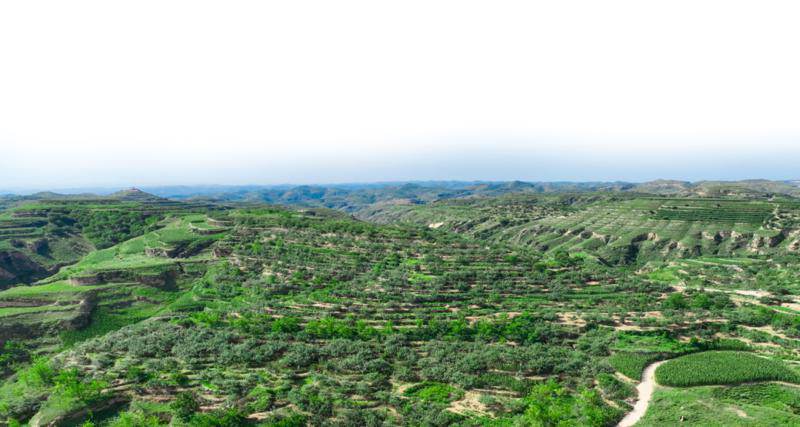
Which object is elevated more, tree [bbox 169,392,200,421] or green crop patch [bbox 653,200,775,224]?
green crop patch [bbox 653,200,775,224]

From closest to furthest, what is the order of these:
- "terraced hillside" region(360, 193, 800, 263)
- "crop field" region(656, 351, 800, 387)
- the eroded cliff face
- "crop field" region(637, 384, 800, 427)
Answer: "crop field" region(637, 384, 800, 427) → "crop field" region(656, 351, 800, 387) → the eroded cliff face → "terraced hillside" region(360, 193, 800, 263)

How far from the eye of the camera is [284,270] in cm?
6981

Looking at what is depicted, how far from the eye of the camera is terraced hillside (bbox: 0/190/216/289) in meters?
91.2

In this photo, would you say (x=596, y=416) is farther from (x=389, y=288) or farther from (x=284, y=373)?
(x=389, y=288)

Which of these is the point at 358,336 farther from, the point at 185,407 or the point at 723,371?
the point at 723,371

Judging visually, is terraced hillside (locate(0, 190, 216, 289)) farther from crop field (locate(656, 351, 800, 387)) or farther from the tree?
crop field (locate(656, 351, 800, 387))

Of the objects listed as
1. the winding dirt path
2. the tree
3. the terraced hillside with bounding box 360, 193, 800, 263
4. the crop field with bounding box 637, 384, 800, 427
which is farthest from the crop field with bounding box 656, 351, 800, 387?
the terraced hillside with bounding box 360, 193, 800, 263

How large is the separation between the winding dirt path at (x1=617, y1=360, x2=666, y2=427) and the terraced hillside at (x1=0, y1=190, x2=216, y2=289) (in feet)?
396

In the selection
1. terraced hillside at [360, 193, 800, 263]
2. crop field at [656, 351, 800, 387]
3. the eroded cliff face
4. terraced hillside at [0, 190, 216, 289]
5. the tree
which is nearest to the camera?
the tree

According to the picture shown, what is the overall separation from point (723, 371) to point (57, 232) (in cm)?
15815

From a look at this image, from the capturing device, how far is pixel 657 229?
123938 millimetres

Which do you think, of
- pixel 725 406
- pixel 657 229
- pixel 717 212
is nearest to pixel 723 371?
pixel 725 406

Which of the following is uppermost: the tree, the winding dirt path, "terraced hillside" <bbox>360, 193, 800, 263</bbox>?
"terraced hillside" <bbox>360, 193, 800, 263</bbox>

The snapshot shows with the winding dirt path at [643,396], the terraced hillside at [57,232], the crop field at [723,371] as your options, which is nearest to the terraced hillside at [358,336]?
the winding dirt path at [643,396]
